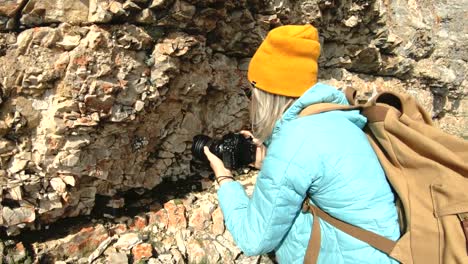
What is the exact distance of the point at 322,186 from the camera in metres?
1.95

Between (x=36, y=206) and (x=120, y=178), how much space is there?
777 millimetres

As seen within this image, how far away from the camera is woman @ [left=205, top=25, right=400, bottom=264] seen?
1.90m

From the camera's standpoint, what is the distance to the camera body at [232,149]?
277 centimetres

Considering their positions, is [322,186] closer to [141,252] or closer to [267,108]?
[267,108]

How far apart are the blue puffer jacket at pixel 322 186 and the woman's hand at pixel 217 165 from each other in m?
0.50

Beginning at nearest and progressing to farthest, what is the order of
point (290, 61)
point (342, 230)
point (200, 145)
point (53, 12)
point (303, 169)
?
1. point (303, 169)
2. point (342, 230)
3. point (290, 61)
4. point (200, 145)
5. point (53, 12)

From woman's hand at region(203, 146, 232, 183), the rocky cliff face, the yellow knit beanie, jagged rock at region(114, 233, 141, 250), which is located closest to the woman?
the yellow knit beanie

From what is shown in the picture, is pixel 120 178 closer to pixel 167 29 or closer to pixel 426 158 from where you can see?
pixel 167 29

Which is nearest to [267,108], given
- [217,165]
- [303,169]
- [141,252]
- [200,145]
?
[303,169]

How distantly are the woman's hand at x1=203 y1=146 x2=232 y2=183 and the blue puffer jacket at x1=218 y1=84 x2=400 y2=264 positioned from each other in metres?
0.50

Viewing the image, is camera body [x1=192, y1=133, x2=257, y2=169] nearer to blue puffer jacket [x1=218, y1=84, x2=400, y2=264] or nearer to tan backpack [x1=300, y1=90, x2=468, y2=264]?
blue puffer jacket [x1=218, y1=84, x2=400, y2=264]

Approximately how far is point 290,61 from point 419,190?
2.81ft

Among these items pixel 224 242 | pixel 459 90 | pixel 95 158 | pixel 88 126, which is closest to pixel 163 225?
pixel 224 242

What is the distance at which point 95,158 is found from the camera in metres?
3.80
